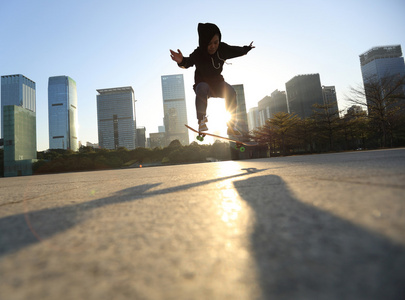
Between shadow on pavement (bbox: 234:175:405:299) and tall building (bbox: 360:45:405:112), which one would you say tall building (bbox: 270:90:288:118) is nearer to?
tall building (bbox: 360:45:405:112)

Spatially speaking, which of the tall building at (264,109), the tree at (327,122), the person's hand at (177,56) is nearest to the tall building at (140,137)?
the tall building at (264,109)

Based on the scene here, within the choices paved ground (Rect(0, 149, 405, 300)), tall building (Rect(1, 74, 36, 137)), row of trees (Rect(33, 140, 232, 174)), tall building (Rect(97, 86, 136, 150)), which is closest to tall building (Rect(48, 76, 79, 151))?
tall building (Rect(1, 74, 36, 137))

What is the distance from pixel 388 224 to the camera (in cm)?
37

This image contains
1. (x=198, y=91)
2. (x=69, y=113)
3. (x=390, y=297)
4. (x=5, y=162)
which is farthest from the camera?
(x=69, y=113)

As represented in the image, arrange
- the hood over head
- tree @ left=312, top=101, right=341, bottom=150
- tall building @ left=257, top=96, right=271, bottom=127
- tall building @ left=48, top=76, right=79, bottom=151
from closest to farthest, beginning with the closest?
1. the hood over head
2. tree @ left=312, top=101, right=341, bottom=150
3. tall building @ left=48, top=76, right=79, bottom=151
4. tall building @ left=257, top=96, right=271, bottom=127

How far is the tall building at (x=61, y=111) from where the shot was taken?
106 meters

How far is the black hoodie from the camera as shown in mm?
3646

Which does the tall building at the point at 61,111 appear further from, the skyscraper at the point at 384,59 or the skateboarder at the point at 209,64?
the skyscraper at the point at 384,59

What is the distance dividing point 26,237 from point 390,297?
64 centimetres

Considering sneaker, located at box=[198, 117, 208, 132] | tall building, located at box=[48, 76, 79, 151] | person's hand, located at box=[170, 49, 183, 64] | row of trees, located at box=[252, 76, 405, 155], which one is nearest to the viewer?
person's hand, located at box=[170, 49, 183, 64]

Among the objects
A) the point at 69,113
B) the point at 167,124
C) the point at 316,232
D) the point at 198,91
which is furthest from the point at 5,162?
the point at 167,124

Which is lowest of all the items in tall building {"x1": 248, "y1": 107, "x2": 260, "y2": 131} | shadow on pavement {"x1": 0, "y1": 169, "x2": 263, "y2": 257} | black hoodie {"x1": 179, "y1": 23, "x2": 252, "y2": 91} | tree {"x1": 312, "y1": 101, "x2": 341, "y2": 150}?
shadow on pavement {"x1": 0, "y1": 169, "x2": 263, "y2": 257}

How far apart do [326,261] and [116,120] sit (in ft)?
407

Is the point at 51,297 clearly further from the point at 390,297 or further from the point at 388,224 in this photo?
the point at 388,224
